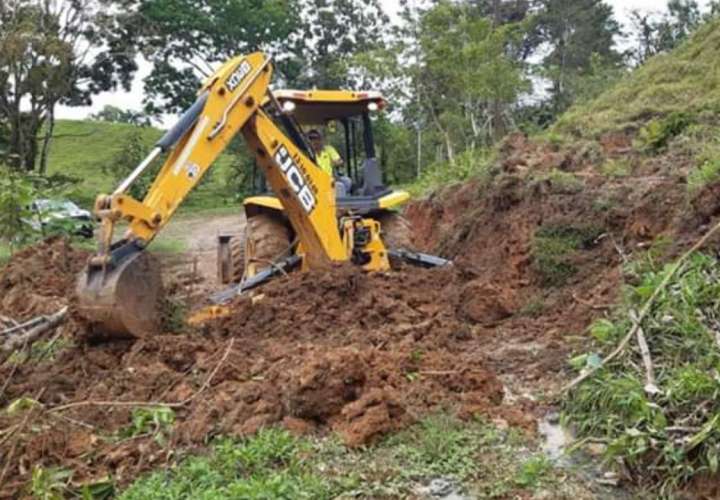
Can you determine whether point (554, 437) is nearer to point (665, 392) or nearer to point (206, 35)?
point (665, 392)

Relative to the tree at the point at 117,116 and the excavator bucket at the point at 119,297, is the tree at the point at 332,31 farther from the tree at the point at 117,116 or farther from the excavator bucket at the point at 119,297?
the excavator bucket at the point at 119,297

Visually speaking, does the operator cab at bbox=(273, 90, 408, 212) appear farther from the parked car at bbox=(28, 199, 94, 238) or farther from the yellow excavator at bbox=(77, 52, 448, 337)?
the parked car at bbox=(28, 199, 94, 238)

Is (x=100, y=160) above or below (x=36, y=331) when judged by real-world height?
above

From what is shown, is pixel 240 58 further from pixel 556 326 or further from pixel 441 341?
pixel 556 326

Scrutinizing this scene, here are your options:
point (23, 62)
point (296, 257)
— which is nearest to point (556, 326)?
point (296, 257)

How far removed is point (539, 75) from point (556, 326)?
79.6ft

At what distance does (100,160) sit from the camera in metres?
36.8

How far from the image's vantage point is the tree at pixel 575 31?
37531mm

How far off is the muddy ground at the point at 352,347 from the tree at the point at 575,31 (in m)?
29.5

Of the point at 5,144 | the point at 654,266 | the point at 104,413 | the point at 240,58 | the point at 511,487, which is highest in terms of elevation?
the point at 5,144

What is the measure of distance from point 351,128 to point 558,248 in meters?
2.56

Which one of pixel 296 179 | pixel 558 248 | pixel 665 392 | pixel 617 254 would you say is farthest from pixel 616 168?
pixel 665 392

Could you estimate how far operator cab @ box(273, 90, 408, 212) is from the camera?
848 centimetres

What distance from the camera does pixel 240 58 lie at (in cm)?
675
